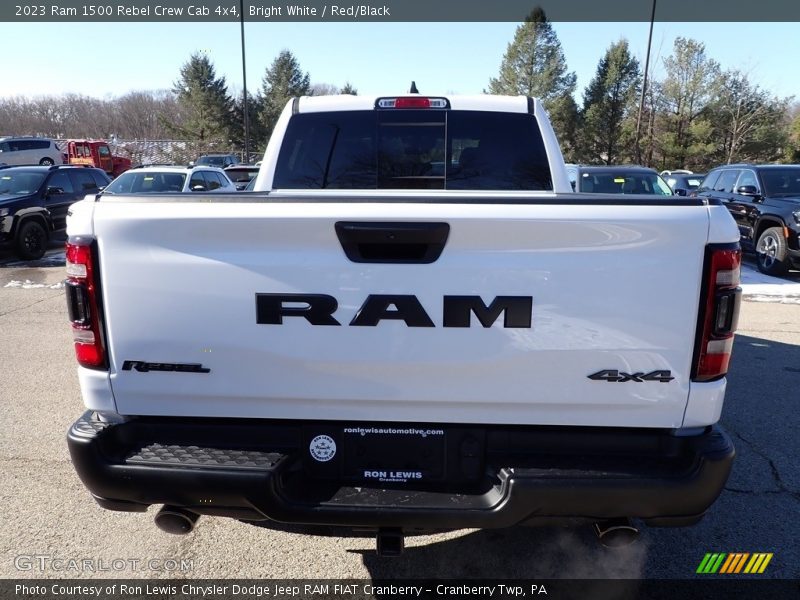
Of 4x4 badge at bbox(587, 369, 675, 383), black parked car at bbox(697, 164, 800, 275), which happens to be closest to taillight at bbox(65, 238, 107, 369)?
4x4 badge at bbox(587, 369, 675, 383)

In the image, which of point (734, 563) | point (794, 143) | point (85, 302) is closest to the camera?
point (85, 302)

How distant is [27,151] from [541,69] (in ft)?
117

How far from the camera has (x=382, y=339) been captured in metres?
2.08

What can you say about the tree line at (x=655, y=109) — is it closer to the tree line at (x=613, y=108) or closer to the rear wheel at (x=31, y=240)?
the tree line at (x=613, y=108)

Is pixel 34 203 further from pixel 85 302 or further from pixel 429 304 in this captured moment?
pixel 429 304

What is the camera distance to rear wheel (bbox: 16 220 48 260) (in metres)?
11.7

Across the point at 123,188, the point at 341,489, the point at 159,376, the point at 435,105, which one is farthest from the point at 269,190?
the point at 123,188

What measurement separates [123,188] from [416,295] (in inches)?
442

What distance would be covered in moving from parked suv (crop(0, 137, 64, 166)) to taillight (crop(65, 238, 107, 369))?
36.0m

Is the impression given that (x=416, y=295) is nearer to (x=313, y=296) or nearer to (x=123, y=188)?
(x=313, y=296)

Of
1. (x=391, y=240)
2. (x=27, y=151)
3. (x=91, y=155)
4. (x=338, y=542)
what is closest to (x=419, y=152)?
(x=391, y=240)

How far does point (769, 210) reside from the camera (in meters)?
10.7

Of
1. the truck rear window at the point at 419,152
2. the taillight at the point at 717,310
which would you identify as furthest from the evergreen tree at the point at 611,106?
the taillight at the point at 717,310

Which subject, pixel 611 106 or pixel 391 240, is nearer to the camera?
pixel 391 240
